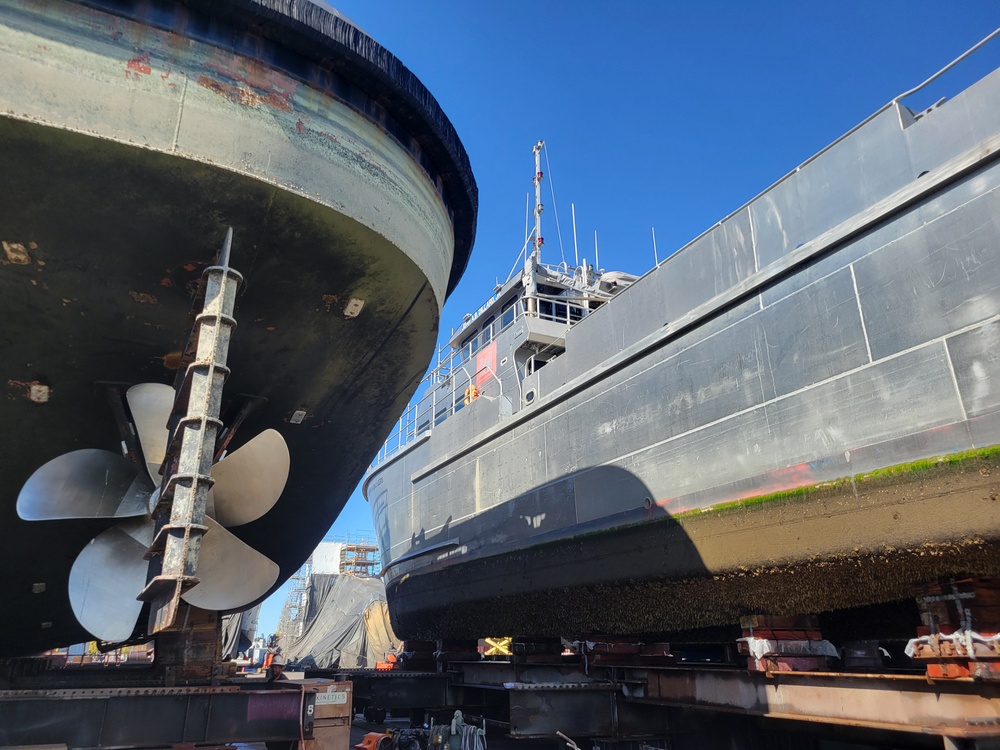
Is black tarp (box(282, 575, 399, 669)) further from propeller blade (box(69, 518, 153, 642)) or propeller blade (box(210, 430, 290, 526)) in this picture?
propeller blade (box(69, 518, 153, 642))

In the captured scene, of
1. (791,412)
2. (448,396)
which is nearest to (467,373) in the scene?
(448,396)

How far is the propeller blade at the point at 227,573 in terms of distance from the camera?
5.24 metres

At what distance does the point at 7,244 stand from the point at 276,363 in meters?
1.96

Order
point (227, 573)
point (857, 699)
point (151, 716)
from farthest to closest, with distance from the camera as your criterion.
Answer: point (227, 573) → point (151, 716) → point (857, 699)

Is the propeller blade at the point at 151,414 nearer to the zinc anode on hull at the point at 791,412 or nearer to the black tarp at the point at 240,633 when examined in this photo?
the zinc anode on hull at the point at 791,412

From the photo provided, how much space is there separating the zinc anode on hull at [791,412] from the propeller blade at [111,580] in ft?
14.5

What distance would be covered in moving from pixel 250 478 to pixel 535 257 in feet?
26.1

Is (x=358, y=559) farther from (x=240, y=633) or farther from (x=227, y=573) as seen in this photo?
(x=227, y=573)

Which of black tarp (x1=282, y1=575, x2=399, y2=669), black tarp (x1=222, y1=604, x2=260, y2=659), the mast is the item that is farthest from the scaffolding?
the mast

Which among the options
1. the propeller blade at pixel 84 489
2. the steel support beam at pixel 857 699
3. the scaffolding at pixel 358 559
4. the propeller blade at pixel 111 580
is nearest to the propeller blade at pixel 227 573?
the propeller blade at pixel 111 580

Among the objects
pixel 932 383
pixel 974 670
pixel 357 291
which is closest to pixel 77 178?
pixel 357 291

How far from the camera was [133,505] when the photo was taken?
4.95 meters

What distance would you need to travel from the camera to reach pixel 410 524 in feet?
40.1

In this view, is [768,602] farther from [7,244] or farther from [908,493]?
[7,244]
